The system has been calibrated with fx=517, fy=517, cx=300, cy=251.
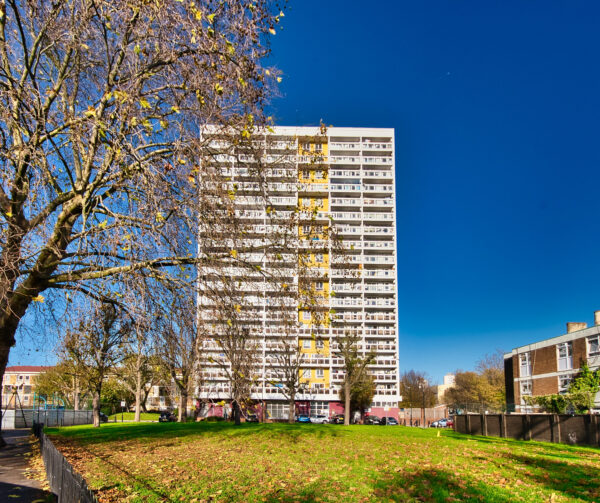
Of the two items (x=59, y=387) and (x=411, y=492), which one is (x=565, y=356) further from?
(x=59, y=387)

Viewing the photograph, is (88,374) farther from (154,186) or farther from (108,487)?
(154,186)

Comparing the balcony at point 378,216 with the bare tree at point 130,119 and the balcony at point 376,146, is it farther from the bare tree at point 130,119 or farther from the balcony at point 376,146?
the bare tree at point 130,119

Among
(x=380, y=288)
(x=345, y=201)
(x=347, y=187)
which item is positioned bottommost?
(x=380, y=288)

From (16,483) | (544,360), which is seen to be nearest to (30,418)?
(16,483)

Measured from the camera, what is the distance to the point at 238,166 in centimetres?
1092

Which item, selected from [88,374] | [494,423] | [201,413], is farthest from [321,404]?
[494,423]

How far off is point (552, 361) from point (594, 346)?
685 cm

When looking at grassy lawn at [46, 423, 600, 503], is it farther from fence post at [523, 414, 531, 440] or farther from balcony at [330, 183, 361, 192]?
balcony at [330, 183, 361, 192]

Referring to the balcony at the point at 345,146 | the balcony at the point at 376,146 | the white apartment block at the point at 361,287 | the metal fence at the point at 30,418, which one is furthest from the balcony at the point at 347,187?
the metal fence at the point at 30,418

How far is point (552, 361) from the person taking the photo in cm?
4597

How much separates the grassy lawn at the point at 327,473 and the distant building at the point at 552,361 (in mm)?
22281

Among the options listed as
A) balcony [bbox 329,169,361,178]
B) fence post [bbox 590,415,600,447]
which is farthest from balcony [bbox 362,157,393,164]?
fence post [bbox 590,415,600,447]

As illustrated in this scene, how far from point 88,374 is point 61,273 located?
29171mm

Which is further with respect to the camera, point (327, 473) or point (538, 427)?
point (538, 427)
